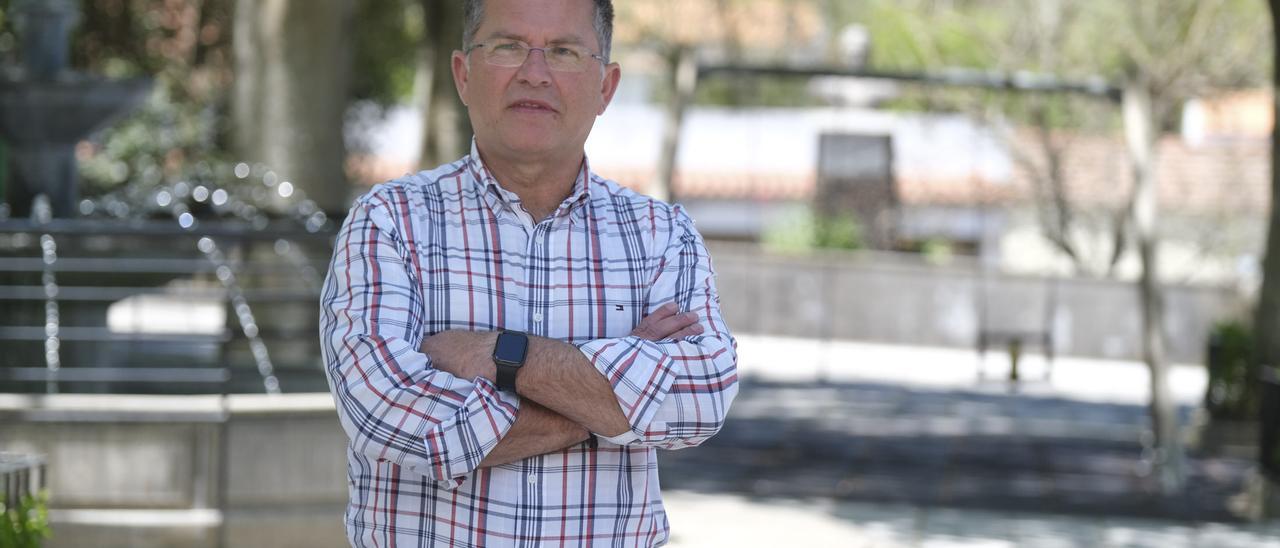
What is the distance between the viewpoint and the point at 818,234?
74.9 feet

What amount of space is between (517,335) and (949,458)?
31.0 feet

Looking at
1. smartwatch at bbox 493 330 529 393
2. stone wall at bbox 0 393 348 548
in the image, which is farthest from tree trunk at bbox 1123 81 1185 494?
smartwatch at bbox 493 330 529 393

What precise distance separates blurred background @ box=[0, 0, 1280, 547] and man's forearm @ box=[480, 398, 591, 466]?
2164mm

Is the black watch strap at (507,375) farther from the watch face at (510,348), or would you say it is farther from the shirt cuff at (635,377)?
the shirt cuff at (635,377)

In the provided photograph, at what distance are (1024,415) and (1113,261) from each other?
7466mm

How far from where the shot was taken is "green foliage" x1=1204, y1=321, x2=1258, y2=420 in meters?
13.3

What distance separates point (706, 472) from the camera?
1080 cm

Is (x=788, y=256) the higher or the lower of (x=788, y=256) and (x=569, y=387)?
the higher

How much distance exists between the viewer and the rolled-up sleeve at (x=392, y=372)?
109 inches

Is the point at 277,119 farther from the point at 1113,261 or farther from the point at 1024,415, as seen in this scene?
the point at 1113,261

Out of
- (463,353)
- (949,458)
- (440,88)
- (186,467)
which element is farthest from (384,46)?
(463,353)

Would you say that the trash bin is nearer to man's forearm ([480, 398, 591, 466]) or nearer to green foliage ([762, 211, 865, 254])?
man's forearm ([480, 398, 591, 466])

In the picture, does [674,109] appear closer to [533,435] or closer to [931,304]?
[533,435]

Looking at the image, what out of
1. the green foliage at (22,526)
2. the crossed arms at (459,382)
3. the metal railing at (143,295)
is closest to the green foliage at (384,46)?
the metal railing at (143,295)
